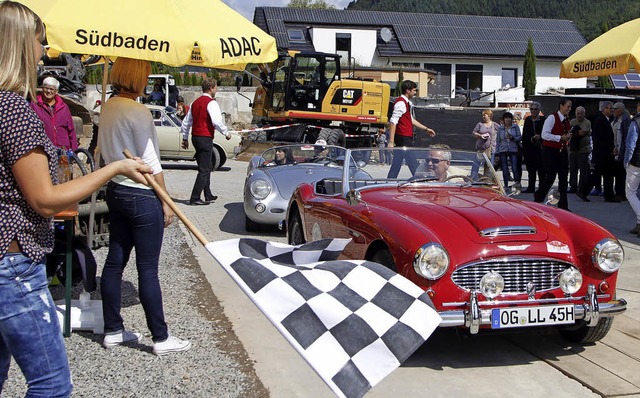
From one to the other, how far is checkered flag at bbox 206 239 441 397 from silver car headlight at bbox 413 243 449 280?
138 centimetres

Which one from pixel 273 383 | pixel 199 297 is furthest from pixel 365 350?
pixel 199 297

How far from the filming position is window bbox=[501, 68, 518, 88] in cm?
6065

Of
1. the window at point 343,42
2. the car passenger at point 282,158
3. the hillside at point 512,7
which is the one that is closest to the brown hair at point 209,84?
the car passenger at point 282,158

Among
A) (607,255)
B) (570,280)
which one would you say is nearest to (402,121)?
(607,255)

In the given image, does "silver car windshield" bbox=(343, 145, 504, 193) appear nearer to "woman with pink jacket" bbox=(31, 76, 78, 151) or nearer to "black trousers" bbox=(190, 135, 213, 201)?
"woman with pink jacket" bbox=(31, 76, 78, 151)

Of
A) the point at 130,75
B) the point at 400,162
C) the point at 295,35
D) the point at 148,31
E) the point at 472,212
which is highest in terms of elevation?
the point at 295,35

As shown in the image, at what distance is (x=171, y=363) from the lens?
4.98 metres

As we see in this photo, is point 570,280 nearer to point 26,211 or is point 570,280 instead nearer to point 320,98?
point 26,211

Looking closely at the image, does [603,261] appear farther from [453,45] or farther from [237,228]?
A: [453,45]

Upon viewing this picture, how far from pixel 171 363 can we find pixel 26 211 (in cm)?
250

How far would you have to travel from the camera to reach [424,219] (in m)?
5.36

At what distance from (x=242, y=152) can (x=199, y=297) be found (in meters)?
15.8

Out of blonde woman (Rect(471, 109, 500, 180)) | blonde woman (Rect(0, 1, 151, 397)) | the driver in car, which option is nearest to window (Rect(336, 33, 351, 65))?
blonde woman (Rect(471, 109, 500, 180))

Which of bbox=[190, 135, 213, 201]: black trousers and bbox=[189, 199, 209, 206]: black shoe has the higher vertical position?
bbox=[190, 135, 213, 201]: black trousers
